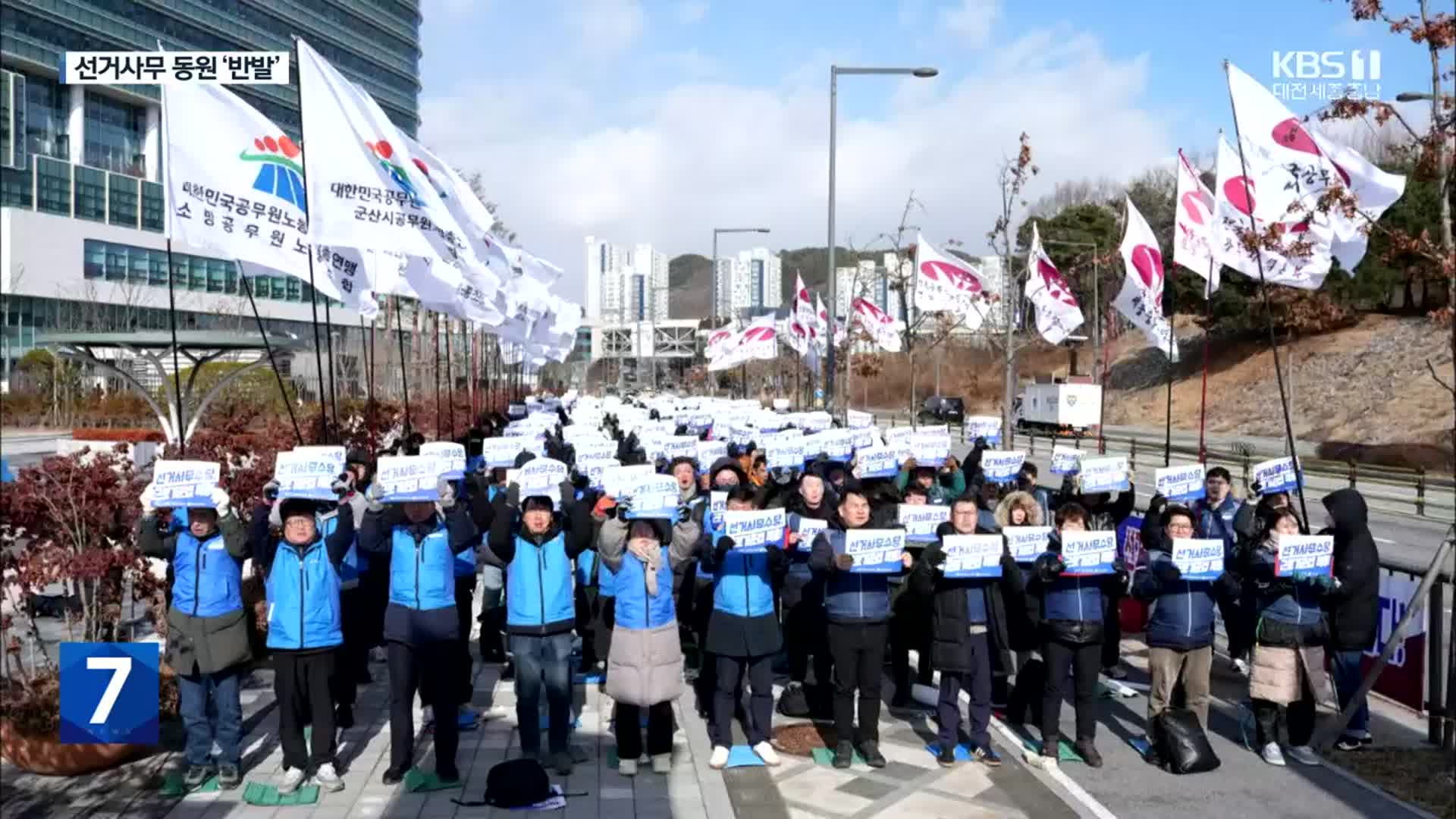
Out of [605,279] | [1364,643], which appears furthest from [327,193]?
[605,279]

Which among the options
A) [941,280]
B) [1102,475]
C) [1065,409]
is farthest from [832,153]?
[1065,409]

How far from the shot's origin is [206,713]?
7.20 m

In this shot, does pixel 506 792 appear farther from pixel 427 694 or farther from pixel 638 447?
pixel 638 447

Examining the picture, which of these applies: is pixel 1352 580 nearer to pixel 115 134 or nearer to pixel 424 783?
pixel 424 783

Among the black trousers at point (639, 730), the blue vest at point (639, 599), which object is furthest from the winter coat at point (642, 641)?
the black trousers at point (639, 730)

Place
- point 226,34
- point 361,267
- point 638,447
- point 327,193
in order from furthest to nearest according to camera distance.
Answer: point 226,34 < point 638,447 < point 361,267 < point 327,193

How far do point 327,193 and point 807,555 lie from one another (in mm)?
4579

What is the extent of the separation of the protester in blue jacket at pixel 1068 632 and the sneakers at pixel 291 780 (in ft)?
14.9

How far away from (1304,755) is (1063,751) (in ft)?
5.17

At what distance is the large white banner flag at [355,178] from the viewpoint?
30.3 ft

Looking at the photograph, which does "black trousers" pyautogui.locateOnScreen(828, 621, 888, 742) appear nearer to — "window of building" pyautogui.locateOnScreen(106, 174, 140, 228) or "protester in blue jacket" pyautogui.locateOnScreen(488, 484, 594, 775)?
"protester in blue jacket" pyautogui.locateOnScreen(488, 484, 594, 775)

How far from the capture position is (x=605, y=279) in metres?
161

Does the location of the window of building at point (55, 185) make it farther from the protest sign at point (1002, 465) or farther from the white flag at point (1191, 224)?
the white flag at point (1191, 224)

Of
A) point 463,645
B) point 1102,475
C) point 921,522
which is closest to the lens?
point 463,645
